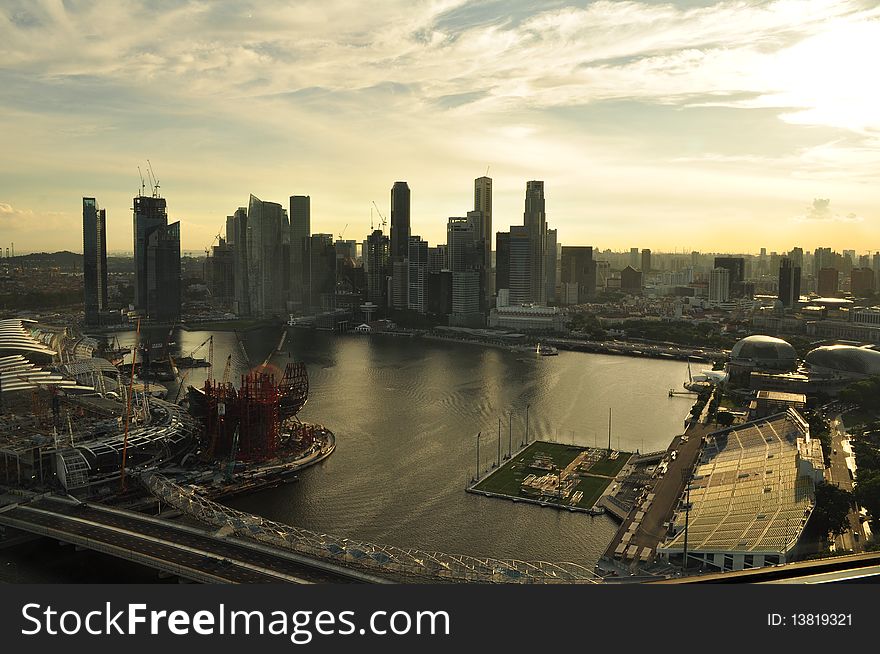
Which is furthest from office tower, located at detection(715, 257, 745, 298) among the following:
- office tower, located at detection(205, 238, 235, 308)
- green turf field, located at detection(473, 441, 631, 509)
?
green turf field, located at detection(473, 441, 631, 509)

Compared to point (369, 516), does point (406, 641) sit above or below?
above

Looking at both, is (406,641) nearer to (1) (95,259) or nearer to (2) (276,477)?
(2) (276,477)

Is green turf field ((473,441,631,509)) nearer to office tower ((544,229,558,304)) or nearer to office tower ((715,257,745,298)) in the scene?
office tower ((715,257,745,298))

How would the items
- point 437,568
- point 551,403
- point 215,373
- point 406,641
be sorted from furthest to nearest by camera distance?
point 215,373 → point 551,403 → point 437,568 → point 406,641

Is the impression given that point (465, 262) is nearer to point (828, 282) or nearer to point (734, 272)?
point (734, 272)

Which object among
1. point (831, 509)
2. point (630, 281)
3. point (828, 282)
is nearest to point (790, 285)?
point (828, 282)

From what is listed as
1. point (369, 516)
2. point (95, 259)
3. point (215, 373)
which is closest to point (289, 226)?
point (95, 259)
